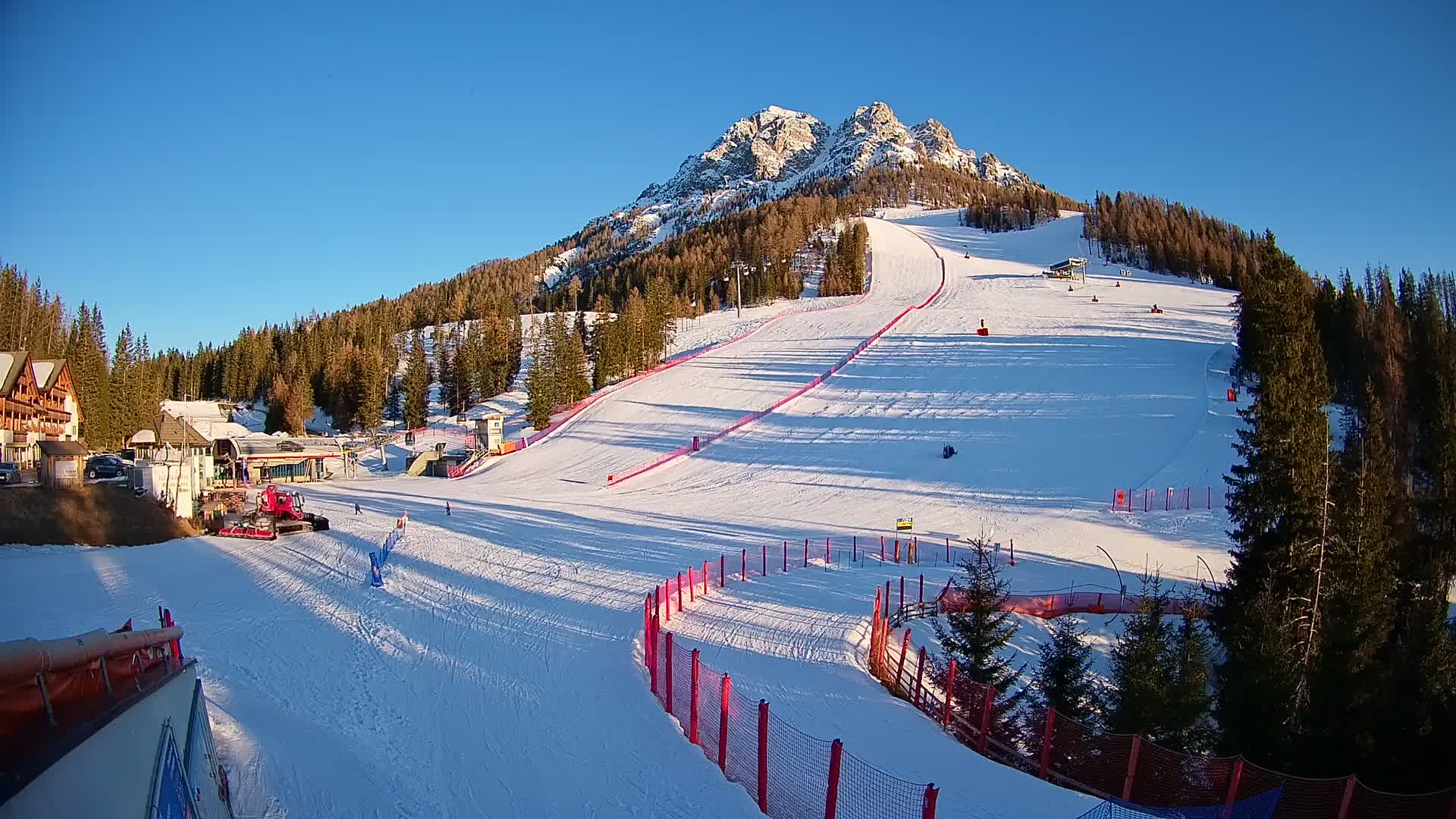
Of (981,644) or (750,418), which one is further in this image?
(750,418)

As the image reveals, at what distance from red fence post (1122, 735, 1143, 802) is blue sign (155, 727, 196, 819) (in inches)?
333

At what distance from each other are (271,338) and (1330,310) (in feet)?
378

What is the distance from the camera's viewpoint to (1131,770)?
841cm

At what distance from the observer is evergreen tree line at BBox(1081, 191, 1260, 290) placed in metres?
93.4

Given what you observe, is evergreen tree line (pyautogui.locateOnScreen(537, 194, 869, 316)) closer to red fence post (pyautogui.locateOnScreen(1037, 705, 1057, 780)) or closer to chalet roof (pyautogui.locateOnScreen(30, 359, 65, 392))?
chalet roof (pyautogui.locateOnScreen(30, 359, 65, 392))

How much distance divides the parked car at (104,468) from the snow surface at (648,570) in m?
9.55

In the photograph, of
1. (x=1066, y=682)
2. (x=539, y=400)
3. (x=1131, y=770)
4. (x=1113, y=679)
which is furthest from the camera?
(x=539, y=400)

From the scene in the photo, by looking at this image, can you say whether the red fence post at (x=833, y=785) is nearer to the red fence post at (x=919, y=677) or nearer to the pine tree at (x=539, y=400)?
the red fence post at (x=919, y=677)

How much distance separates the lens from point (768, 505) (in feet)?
104

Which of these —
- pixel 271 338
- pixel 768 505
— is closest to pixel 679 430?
pixel 768 505

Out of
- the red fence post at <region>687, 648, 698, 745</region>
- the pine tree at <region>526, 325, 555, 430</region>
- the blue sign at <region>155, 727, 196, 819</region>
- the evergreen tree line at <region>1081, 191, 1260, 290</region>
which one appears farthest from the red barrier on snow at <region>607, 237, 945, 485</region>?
the evergreen tree line at <region>1081, 191, 1260, 290</region>

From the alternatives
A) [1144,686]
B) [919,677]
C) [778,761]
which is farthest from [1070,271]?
[778,761]

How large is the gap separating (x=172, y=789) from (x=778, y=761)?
616cm

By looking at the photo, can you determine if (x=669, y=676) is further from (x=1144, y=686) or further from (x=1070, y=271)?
(x=1070, y=271)
